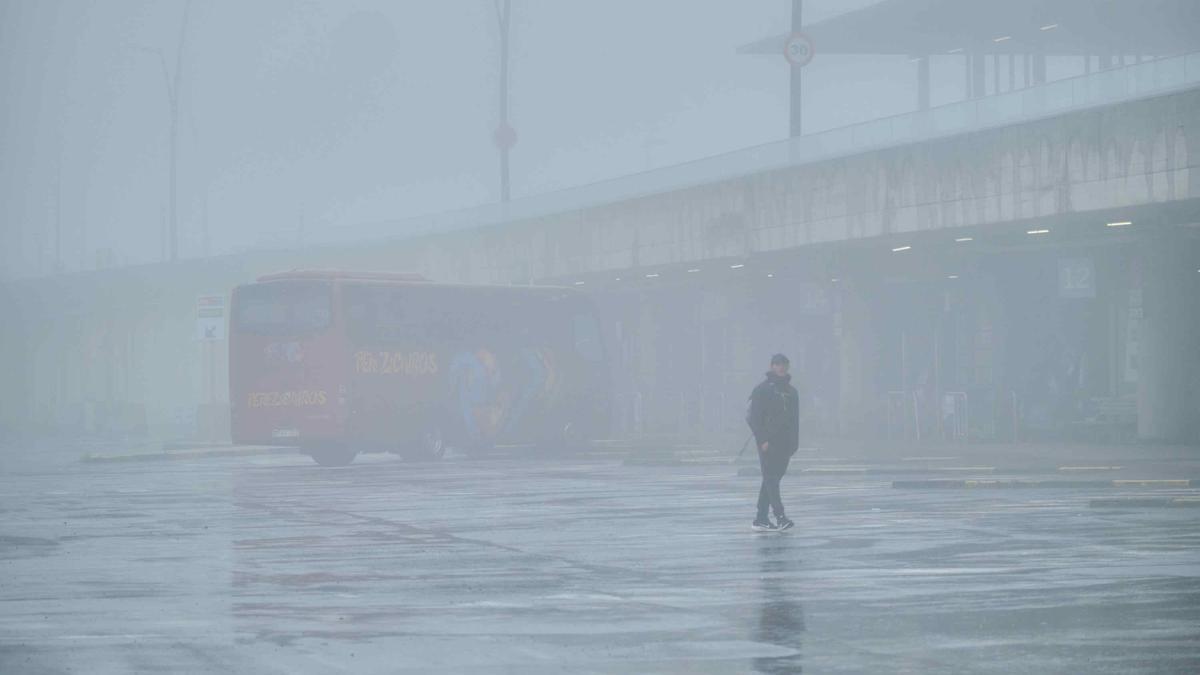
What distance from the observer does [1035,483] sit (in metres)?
24.8

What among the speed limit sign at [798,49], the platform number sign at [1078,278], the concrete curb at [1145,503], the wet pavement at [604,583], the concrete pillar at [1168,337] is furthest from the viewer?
the speed limit sign at [798,49]

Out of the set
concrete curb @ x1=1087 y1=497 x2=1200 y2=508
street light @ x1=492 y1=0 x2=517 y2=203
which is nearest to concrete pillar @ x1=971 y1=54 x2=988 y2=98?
street light @ x1=492 y1=0 x2=517 y2=203

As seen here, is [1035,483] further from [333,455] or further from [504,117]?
[504,117]

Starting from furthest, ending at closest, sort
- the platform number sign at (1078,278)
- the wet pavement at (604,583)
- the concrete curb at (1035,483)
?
1. the platform number sign at (1078,278)
2. the concrete curb at (1035,483)
3. the wet pavement at (604,583)

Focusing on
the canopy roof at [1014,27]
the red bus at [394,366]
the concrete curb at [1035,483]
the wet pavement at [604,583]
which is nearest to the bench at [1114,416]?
the red bus at [394,366]

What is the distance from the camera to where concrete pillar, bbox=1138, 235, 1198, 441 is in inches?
1459

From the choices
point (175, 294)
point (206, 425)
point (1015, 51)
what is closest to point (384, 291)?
point (206, 425)

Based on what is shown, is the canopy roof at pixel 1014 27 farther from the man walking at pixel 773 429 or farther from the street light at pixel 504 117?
the man walking at pixel 773 429

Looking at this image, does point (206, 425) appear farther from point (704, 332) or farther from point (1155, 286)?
point (1155, 286)

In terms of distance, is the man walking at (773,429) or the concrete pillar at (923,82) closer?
the man walking at (773,429)

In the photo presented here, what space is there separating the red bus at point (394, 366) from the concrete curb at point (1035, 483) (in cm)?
1334

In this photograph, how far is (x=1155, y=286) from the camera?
123ft

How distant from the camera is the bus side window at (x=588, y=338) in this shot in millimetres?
42281

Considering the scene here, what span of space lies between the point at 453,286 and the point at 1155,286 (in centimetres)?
1358
